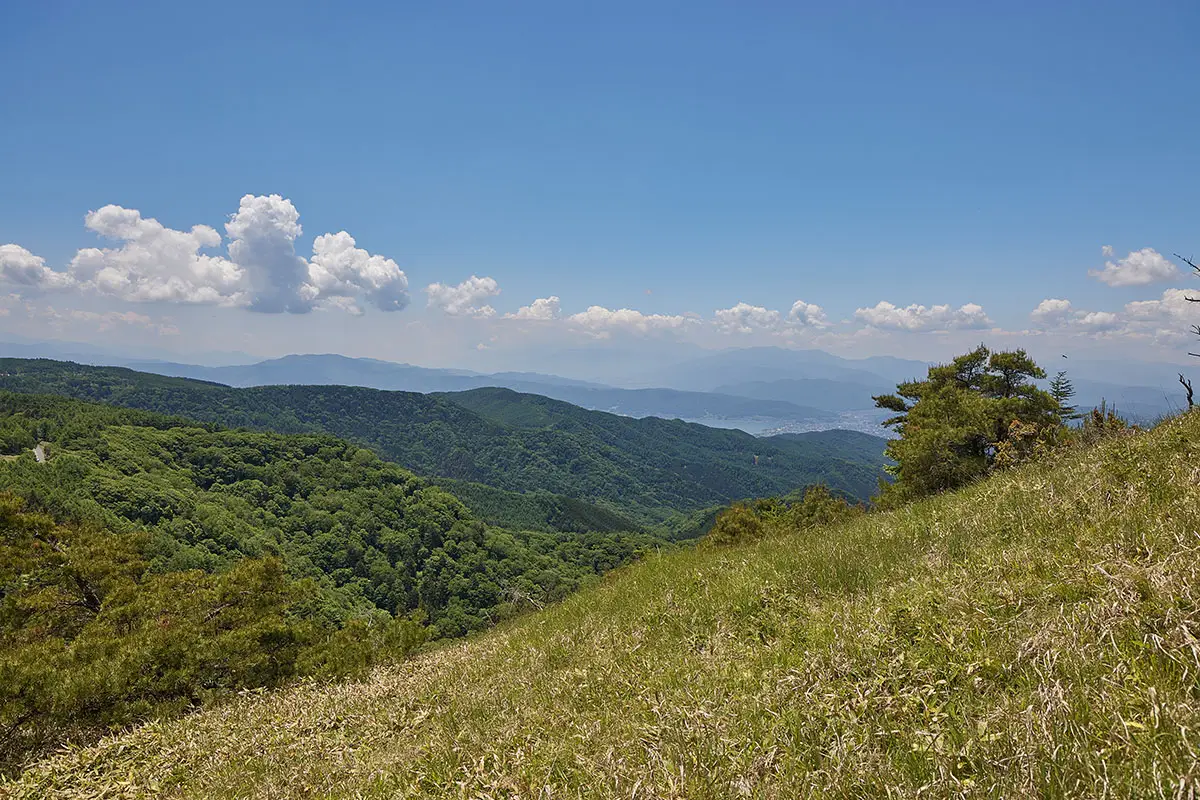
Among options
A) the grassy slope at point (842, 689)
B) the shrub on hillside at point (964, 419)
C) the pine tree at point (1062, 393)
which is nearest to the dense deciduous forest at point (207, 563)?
the grassy slope at point (842, 689)

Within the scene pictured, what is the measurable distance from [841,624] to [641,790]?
2233 millimetres

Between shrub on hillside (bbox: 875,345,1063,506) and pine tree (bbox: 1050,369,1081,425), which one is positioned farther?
pine tree (bbox: 1050,369,1081,425)

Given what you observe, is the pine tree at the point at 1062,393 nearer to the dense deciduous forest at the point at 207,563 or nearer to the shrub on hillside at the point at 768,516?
the shrub on hillside at the point at 768,516

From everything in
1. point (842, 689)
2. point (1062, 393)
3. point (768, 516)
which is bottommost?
point (768, 516)

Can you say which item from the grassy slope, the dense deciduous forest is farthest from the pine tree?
the dense deciduous forest

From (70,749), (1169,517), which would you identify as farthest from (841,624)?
(70,749)

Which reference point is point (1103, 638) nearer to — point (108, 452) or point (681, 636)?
point (681, 636)

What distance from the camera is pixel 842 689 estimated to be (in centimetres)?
317

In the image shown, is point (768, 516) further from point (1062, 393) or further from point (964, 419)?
point (964, 419)

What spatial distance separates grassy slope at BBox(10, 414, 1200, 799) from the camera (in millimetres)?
2324

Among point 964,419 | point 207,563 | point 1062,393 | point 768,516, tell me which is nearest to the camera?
point 964,419

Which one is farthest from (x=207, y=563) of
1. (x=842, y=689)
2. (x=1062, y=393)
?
(x=1062, y=393)

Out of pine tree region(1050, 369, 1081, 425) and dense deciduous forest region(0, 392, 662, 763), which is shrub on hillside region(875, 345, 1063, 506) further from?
dense deciduous forest region(0, 392, 662, 763)

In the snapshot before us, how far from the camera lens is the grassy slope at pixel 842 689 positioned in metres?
2.32
